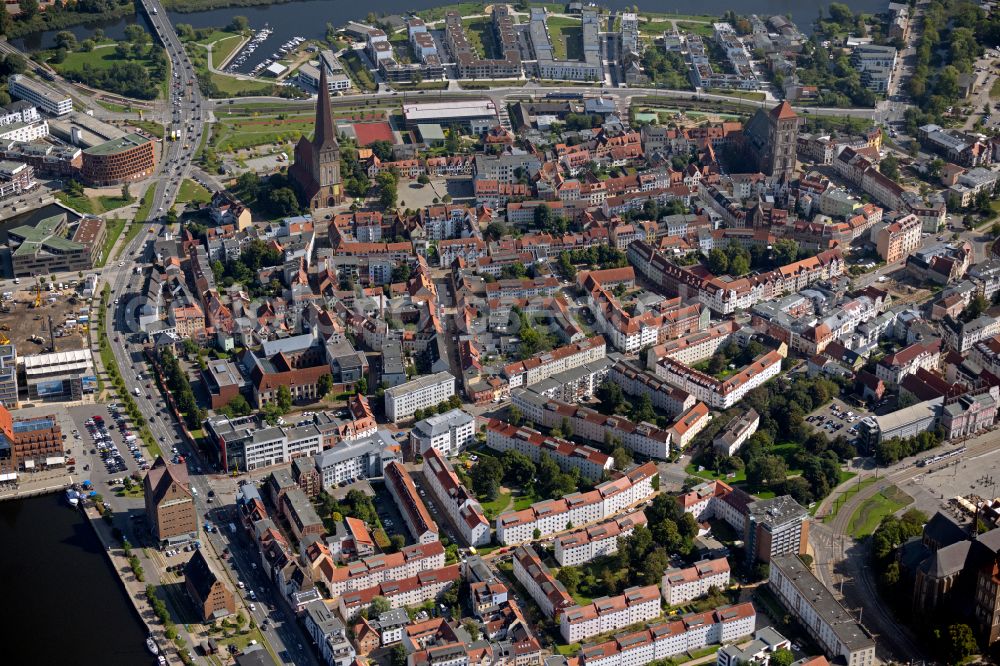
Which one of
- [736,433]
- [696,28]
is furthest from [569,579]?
[696,28]

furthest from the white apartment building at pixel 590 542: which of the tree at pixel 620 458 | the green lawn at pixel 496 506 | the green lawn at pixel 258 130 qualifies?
the green lawn at pixel 258 130

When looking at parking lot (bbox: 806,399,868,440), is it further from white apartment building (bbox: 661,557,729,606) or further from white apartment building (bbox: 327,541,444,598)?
white apartment building (bbox: 327,541,444,598)

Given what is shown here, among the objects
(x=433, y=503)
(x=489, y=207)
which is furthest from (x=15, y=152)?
(x=433, y=503)

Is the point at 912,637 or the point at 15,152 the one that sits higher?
the point at 15,152

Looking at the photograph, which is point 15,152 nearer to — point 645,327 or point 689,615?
point 645,327

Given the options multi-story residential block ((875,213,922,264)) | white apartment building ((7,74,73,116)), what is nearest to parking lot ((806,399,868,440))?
multi-story residential block ((875,213,922,264))

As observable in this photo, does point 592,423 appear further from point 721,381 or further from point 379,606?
point 379,606
